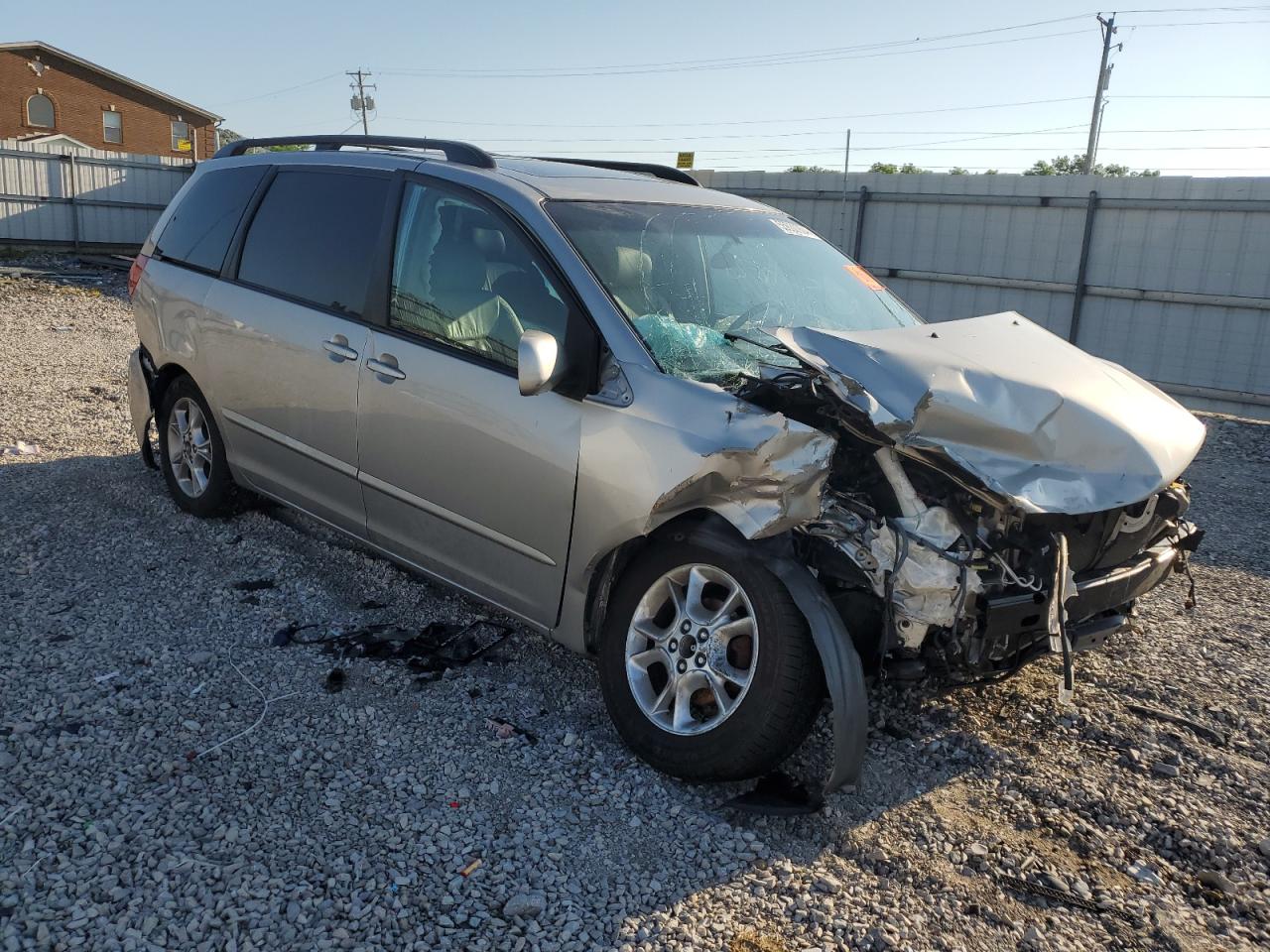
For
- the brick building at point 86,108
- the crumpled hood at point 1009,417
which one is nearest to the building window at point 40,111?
the brick building at point 86,108

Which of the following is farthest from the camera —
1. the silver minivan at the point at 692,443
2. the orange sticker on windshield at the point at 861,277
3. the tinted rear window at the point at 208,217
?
the tinted rear window at the point at 208,217

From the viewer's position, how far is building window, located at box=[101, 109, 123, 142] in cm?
4375

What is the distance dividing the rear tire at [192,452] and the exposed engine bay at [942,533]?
10.8 ft

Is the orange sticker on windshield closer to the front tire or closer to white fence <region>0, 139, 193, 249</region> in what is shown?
the front tire

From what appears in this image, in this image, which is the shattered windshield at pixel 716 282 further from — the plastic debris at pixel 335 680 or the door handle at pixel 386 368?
the plastic debris at pixel 335 680

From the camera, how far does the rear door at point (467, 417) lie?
12.0 feet

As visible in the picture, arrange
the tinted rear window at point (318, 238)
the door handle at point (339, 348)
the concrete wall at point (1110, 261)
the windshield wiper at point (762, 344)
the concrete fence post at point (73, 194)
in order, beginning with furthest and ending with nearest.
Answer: the concrete fence post at point (73, 194) < the concrete wall at point (1110, 261) < the tinted rear window at point (318, 238) < the door handle at point (339, 348) < the windshield wiper at point (762, 344)

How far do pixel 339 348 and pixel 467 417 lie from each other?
899mm

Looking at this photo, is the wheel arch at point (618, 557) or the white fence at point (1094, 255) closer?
the wheel arch at point (618, 557)

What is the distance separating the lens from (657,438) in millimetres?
3307

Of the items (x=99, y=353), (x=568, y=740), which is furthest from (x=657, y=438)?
(x=99, y=353)

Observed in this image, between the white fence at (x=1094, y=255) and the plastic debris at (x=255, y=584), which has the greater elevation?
the white fence at (x=1094, y=255)

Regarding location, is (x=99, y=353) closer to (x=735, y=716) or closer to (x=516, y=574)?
(x=516, y=574)

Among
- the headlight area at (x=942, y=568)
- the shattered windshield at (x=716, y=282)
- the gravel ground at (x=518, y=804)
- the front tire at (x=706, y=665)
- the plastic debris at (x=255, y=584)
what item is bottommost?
the gravel ground at (x=518, y=804)
